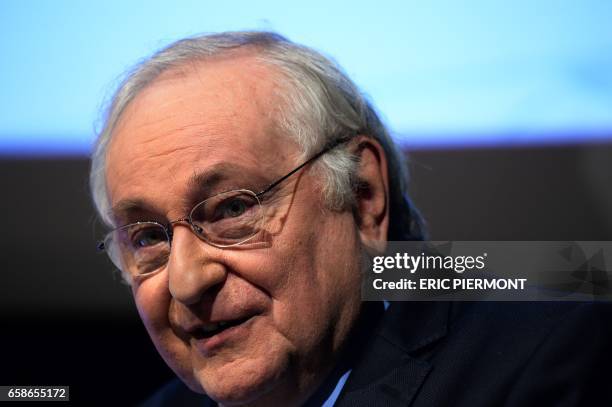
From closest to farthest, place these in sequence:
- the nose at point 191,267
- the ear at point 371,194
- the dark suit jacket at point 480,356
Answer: the dark suit jacket at point 480,356 < the nose at point 191,267 < the ear at point 371,194

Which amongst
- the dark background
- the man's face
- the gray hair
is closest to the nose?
the man's face

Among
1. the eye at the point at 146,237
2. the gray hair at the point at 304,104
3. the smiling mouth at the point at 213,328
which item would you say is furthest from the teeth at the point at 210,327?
the gray hair at the point at 304,104

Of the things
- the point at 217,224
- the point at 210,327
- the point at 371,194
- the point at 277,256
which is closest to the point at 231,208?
the point at 217,224

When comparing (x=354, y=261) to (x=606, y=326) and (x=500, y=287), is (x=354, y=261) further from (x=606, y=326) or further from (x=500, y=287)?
(x=606, y=326)

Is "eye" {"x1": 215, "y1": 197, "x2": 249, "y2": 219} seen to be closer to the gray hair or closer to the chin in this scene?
the gray hair

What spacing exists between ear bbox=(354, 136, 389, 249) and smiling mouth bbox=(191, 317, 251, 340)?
1.30 ft

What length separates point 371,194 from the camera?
5.95 feet

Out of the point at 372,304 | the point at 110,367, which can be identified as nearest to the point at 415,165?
the point at 372,304

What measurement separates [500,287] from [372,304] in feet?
1.11

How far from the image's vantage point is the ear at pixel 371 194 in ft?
5.85

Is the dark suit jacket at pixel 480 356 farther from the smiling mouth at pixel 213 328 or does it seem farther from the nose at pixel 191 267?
the nose at pixel 191 267

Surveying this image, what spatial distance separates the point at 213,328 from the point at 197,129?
48 centimetres

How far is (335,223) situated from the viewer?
1700 mm

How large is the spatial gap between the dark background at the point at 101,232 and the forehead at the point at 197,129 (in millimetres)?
601
